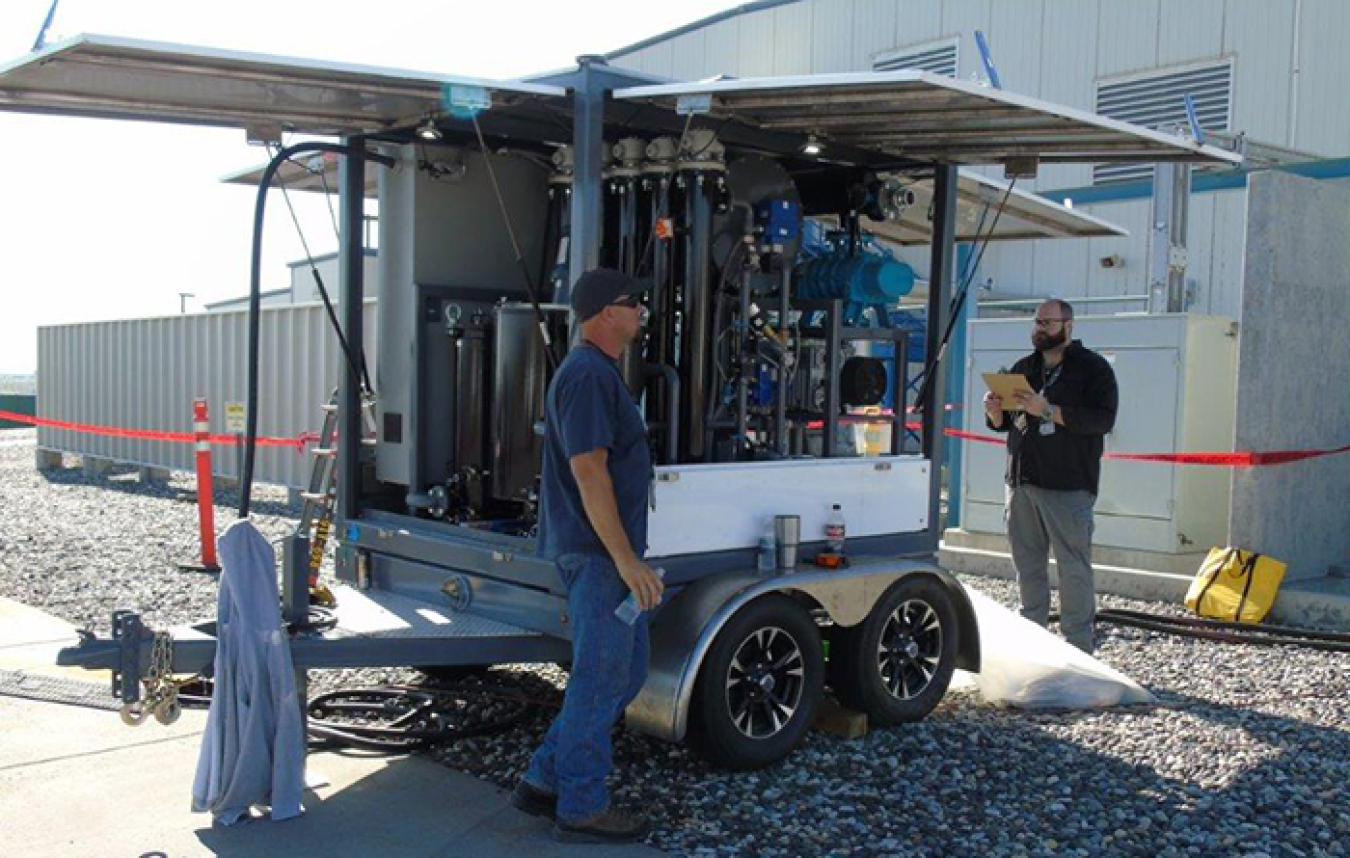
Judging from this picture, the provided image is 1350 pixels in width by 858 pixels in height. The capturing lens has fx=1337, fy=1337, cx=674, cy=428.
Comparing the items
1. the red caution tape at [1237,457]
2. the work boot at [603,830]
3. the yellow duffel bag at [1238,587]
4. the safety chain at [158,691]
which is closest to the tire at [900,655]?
the work boot at [603,830]

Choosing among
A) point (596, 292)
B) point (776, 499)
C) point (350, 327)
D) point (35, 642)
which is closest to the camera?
point (596, 292)

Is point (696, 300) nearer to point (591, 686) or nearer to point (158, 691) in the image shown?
point (591, 686)

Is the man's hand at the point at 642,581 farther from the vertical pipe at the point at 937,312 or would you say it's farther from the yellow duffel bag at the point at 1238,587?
the yellow duffel bag at the point at 1238,587

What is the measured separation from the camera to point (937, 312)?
6.47 meters

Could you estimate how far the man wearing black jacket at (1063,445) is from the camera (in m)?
6.62

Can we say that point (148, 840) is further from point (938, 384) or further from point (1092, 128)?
point (1092, 128)

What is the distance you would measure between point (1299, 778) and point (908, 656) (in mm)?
1602

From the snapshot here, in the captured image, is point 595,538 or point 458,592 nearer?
point 595,538

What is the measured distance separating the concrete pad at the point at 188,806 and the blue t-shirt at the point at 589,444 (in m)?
1.00

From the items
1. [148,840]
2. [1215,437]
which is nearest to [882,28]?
[1215,437]

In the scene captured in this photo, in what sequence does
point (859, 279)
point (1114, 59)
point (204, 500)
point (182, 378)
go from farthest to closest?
point (1114, 59), point (182, 378), point (204, 500), point (859, 279)

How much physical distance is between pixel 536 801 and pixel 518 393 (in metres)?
1.94

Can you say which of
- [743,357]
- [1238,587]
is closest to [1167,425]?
[1238,587]

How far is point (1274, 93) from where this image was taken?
15.5 m
